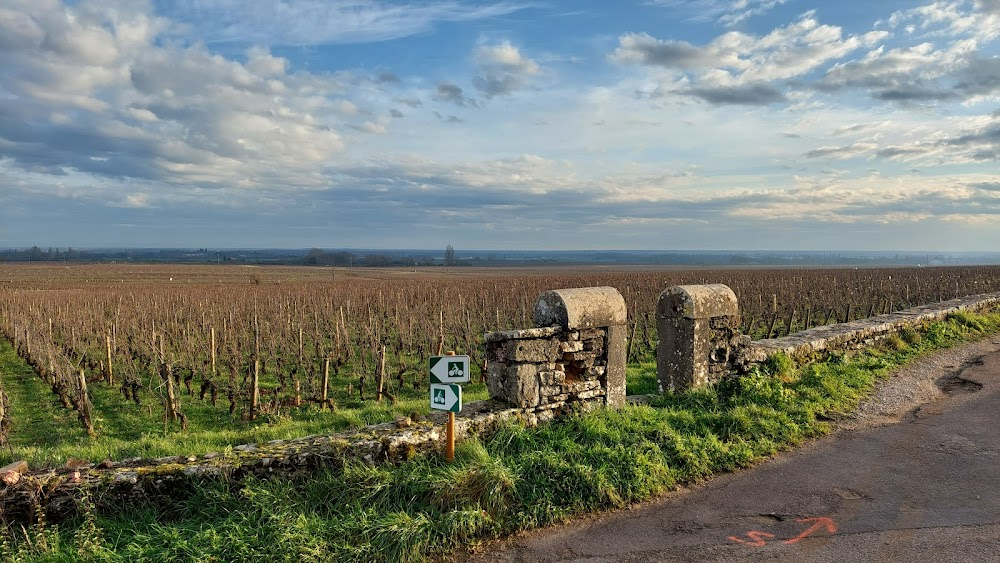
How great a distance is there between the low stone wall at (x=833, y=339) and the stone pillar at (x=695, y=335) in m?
0.51

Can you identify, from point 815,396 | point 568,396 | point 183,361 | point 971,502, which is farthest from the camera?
point 183,361

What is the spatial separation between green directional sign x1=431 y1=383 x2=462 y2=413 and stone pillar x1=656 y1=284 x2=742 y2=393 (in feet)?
12.1

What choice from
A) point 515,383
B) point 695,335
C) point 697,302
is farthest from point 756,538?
point 697,302

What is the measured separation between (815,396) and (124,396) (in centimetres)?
1531

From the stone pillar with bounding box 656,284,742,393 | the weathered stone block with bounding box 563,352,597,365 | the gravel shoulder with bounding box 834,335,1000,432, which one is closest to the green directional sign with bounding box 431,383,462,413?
the weathered stone block with bounding box 563,352,597,365

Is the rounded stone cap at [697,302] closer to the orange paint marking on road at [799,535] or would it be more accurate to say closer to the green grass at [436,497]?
the green grass at [436,497]

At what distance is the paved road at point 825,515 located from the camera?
4848 millimetres

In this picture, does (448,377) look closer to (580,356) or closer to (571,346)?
(571,346)

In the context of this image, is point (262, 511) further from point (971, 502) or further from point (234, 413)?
point (234, 413)

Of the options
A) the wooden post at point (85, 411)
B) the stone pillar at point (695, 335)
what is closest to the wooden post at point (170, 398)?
the wooden post at point (85, 411)

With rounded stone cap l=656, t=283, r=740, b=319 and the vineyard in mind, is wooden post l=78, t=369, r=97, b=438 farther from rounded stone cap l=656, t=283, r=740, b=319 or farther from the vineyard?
rounded stone cap l=656, t=283, r=740, b=319

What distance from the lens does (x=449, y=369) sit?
6.05m

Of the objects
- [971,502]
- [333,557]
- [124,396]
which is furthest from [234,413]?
[971,502]

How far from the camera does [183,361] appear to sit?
1602 centimetres
